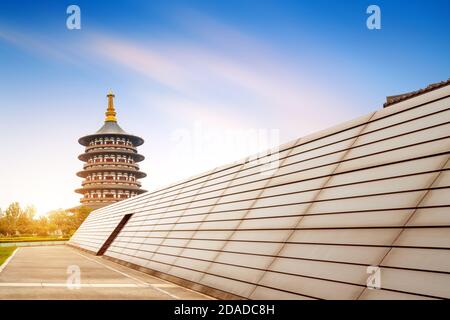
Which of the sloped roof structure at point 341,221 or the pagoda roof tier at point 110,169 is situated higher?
the pagoda roof tier at point 110,169

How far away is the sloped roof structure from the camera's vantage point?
6258 mm

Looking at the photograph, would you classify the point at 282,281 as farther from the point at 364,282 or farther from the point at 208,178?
the point at 208,178

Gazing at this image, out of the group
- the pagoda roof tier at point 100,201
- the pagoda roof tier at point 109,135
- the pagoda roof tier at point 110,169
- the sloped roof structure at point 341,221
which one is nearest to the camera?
the sloped roof structure at point 341,221

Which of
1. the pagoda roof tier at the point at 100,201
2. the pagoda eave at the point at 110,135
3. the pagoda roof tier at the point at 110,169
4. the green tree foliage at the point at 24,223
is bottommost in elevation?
the green tree foliage at the point at 24,223

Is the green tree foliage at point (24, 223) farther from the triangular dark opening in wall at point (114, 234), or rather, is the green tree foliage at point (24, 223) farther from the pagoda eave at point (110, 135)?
the triangular dark opening in wall at point (114, 234)

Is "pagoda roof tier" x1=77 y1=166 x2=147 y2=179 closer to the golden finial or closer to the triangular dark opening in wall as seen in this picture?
the golden finial

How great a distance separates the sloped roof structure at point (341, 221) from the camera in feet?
20.5

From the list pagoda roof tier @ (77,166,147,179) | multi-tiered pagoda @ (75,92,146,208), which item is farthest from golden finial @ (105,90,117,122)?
pagoda roof tier @ (77,166,147,179)

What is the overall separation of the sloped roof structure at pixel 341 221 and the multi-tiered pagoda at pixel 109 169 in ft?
230

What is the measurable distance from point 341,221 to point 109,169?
77.3 metres

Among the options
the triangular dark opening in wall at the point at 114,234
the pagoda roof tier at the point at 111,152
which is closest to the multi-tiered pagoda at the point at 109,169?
the pagoda roof tier at the point at 111,152

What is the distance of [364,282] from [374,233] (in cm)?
107
